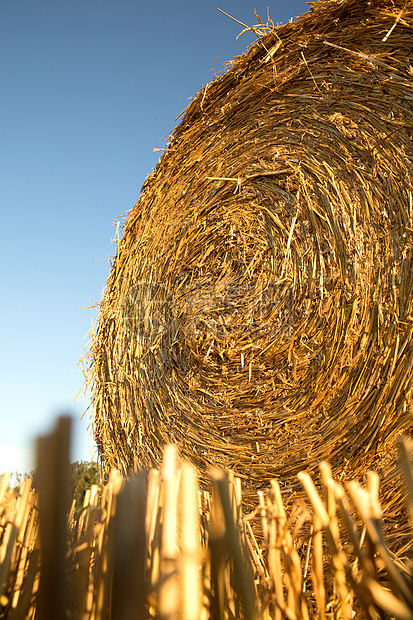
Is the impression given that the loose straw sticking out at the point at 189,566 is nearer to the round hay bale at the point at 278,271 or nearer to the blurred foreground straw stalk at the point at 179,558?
the blurred foreground straw stalk at the point at 179,558

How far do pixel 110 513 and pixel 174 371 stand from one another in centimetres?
137

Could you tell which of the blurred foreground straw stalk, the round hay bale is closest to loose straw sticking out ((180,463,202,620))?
the blurred foreground straw stalk

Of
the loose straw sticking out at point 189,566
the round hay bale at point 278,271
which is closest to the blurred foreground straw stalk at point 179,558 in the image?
the loose straw sticking out at point 189,566

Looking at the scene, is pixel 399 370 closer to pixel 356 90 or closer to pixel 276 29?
pixel 356 90

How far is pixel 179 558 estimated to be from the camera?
729 mm

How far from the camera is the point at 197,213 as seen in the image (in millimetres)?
2234

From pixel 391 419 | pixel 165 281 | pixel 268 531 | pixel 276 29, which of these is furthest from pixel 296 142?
pixel 268 531

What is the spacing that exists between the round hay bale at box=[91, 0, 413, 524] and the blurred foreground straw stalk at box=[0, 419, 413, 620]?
0.90m

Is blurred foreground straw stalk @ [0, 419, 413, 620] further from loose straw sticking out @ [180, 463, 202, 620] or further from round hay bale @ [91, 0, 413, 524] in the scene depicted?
round hay bale @ [91, 0, 413, 524]

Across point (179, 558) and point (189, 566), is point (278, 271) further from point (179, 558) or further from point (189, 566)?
point (189, 566)

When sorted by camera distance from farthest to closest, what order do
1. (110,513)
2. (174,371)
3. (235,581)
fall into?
(174,371), (110,513), (235,581)

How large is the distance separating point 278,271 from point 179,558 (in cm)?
138

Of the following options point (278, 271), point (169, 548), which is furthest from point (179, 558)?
point (278, 271)

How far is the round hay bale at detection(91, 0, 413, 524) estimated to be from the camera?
1.62 m
